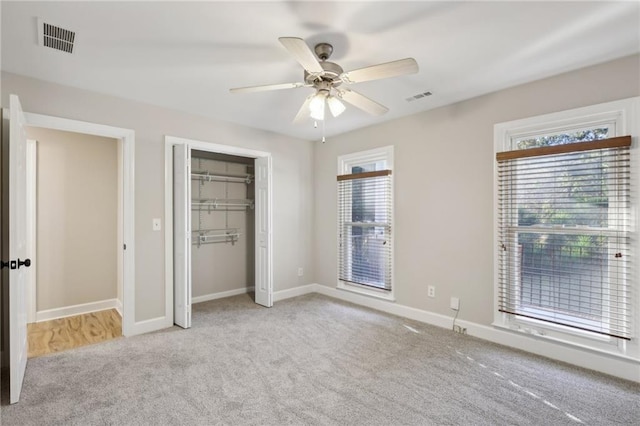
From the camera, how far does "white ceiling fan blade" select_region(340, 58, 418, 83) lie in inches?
71.2

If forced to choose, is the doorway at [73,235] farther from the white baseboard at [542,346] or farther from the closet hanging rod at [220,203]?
the white baseboard at [542,346]

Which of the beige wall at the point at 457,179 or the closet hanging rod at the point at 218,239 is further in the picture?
the closet hanging rod at the point at 218,239

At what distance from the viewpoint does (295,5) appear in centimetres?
180

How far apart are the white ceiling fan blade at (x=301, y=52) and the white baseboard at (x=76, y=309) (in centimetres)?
420

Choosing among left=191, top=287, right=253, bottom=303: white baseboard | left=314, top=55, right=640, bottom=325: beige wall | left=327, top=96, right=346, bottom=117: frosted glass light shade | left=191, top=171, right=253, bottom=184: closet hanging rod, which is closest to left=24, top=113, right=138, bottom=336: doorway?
left=191, top=287, right=253, bottom=303: white baseboard

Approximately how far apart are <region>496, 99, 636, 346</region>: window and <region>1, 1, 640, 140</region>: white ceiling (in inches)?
24.8

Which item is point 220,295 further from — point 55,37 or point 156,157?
point 55,37

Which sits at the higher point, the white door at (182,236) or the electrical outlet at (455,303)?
the white door at (182,236)

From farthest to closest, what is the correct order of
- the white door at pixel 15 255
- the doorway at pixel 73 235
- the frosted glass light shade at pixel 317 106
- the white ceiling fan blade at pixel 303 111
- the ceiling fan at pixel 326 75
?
the doorway at pixel 73 235 < the white ceiling fan blade at pixel 303 111 < the frosted glass light shade at pixel 317 106 < the white door at pixel 15 255 < the ceiling fan at pixel 326 75

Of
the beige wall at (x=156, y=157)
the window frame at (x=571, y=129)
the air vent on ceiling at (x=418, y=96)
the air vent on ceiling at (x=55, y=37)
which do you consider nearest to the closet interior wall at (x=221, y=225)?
the beige wall at (x=156, y=157)

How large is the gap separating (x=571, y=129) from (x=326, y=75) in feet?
7.29

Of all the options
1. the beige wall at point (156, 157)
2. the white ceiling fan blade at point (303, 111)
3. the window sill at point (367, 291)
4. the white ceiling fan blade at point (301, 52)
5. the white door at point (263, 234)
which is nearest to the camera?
the white ceiling fan blade at point (301, 52)

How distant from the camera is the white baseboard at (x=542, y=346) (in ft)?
7.78

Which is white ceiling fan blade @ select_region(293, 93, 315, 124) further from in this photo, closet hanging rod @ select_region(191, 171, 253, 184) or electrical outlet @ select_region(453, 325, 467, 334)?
electrical outlet @ select_region(453, 325, 467, 334)
